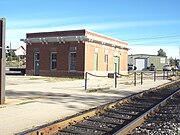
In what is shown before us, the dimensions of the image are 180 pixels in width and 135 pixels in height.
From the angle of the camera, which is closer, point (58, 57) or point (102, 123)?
point (102, 123)

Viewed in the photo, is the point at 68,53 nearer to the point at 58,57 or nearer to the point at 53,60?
the point at 58,57

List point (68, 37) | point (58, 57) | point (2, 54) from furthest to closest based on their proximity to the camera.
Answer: point (58, 57)
point (68, 37)
point (2, 54)

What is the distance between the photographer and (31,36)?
1361 inches

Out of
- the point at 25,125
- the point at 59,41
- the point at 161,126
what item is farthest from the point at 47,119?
the point at 59,41

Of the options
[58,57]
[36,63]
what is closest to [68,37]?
[58,57]

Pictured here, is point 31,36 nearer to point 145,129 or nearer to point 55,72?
point 55,72

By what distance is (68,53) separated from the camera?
1239 inches

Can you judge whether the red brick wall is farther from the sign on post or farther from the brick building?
the sign on post

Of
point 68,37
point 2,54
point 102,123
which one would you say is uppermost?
point 68,37

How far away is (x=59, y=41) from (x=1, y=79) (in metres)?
21.3

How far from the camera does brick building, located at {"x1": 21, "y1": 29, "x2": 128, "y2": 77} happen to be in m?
30.6

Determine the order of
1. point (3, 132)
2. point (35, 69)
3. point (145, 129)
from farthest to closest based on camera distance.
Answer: point (35, 69), point (145, 129), point (3, 132)

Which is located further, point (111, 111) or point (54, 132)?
point (111, 111)

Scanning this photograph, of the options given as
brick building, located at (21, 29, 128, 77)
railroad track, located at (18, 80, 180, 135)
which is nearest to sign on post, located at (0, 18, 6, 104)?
railroad track, located at (18, 80, 180, 135)
